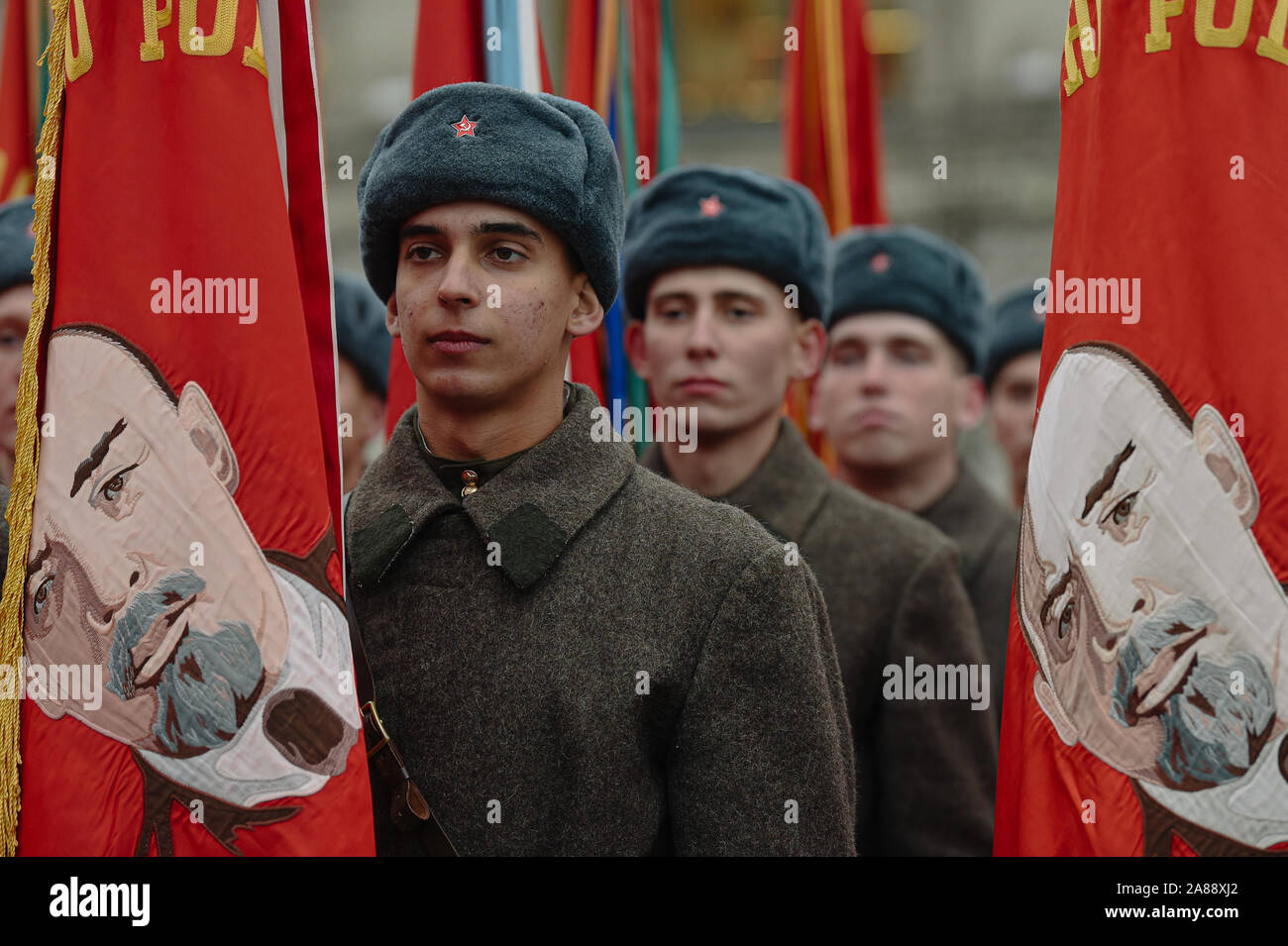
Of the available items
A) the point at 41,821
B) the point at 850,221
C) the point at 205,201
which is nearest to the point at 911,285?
the point at 850,221

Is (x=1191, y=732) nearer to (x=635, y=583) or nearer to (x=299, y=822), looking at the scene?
(x=635, y=583)

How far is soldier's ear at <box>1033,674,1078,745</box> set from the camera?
244cm

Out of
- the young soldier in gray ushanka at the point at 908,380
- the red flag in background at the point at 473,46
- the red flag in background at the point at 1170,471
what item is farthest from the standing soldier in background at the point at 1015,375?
the red flag in background at the point at 1170,471

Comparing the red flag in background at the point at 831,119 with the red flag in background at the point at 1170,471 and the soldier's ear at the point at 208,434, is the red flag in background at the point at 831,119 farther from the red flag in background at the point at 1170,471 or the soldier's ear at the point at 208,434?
the soldier's ear at the point at 208,434

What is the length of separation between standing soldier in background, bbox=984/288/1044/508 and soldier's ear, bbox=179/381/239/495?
13.9 ft

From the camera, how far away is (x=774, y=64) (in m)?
13.4

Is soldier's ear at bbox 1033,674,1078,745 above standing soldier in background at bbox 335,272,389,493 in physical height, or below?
below

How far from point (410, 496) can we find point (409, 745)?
1.46 feet

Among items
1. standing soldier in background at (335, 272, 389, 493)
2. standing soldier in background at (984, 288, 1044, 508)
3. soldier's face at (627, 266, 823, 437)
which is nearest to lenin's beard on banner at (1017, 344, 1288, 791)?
soldier's face at (627, 266, 823, 437)

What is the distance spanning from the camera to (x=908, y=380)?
16.3ft

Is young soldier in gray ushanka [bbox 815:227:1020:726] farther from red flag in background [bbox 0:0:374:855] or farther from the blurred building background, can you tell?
the blurred building background

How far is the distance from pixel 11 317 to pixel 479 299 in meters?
1.89

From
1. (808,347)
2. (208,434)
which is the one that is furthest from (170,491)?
(808,347)
